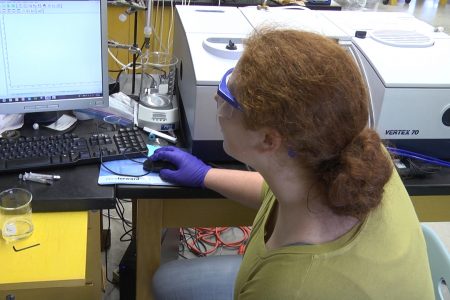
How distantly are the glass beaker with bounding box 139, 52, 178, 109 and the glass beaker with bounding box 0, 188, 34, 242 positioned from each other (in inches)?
18.3

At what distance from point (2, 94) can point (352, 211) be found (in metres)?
0.98

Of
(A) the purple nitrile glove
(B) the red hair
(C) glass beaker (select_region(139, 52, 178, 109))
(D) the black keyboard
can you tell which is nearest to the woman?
(B) the red hair

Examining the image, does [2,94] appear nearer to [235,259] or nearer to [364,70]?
[235,259]

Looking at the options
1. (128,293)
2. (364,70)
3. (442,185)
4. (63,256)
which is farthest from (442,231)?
(63,256)

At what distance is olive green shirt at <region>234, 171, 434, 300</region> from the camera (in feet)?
2.61

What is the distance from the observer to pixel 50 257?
1.07 m

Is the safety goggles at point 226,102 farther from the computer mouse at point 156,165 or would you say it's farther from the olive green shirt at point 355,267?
the computer mouse at point 156,165

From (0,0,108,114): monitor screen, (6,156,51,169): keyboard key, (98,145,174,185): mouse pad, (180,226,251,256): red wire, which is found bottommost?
(180,226,251,256): red wire

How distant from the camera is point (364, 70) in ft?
4.52

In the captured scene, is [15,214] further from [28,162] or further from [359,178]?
[359,178]

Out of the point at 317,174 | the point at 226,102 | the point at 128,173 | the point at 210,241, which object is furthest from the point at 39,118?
the point at 210,241

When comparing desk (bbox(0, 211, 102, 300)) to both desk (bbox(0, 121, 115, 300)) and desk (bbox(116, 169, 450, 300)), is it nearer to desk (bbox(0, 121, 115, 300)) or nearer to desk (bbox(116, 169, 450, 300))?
desk (bbox(0, 121, 115, 300))

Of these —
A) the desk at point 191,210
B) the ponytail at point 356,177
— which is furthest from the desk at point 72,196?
the ponytail at point 356,177

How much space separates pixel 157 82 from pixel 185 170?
0.50 m
